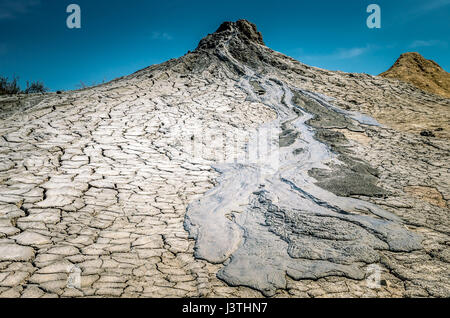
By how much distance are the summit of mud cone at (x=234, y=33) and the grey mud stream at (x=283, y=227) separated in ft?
23.1

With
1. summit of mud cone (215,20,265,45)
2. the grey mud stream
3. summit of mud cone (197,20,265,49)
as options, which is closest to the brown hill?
summit of mud cone (215,20,265,45)

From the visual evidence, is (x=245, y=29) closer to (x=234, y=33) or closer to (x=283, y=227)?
(x=234, y=33)

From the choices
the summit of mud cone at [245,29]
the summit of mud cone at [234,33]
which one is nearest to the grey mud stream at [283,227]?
the summit of mud cone at [234,33]

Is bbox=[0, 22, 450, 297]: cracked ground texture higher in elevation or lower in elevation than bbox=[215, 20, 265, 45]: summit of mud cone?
lower

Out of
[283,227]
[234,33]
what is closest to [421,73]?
[234,33]

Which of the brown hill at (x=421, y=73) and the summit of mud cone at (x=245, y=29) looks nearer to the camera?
the summit of mud cone at (x=245, y=29)

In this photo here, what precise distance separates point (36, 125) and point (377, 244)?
16.6ft

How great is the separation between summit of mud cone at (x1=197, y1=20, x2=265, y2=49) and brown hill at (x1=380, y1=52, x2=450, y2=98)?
6.65 m

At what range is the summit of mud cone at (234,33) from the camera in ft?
31.4

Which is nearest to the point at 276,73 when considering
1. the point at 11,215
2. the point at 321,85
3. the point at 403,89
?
the point at 321,85

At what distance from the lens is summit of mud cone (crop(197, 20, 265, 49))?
377 inches

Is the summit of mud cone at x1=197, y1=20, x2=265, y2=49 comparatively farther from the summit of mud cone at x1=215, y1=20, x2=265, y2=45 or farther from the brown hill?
the brown hill

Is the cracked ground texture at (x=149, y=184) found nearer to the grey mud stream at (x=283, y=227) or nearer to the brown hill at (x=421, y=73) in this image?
the grey mud stream at (x=283, y=227)

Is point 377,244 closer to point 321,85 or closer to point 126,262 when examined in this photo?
point 126,262
